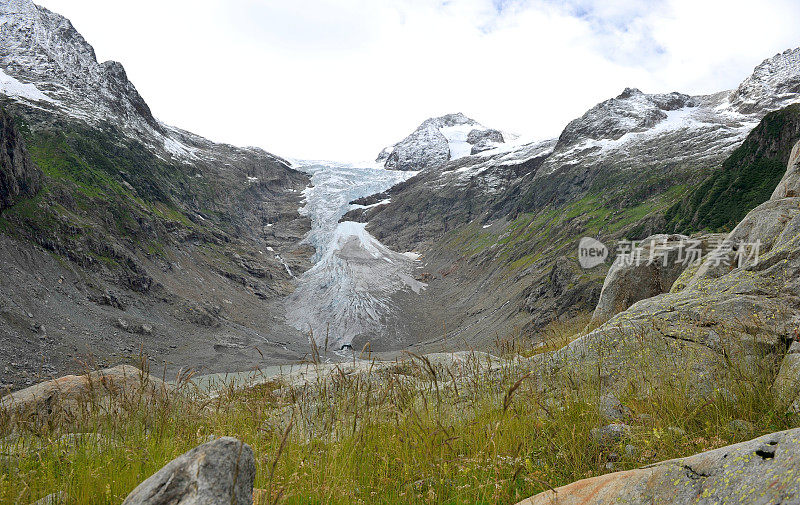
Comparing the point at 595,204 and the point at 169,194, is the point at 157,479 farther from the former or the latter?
the point at 169,194

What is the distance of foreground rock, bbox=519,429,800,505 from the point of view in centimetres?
237

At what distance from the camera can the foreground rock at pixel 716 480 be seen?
2367 mm

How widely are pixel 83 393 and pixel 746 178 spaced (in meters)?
87.6

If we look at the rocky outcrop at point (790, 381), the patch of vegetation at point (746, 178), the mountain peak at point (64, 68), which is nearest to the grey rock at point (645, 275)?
the rocky outcrop at point (790, 381)

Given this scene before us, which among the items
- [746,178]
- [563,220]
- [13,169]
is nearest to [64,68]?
[13,169]

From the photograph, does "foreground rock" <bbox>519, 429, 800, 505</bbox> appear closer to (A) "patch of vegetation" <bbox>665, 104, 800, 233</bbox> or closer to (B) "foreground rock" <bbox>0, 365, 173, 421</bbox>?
(B) "foreground rock" <bbox>0, 365, 173, 421</bbox>

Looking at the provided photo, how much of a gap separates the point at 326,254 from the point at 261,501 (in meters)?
180

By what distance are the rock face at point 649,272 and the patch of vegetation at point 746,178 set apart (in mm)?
50831

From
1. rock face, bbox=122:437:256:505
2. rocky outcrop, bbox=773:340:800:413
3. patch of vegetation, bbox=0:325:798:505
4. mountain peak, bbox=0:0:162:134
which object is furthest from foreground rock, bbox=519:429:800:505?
mountain peak, bbox=0:0:162:134

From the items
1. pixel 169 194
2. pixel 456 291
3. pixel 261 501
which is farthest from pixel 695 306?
pixel 169 194

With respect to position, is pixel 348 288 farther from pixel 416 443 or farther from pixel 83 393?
pixel 416 443

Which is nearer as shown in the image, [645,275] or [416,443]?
[416,443]

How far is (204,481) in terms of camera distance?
2656 mm

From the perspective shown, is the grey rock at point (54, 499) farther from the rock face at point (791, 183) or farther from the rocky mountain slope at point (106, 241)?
the rocky mountain slope at point (106, 241)
